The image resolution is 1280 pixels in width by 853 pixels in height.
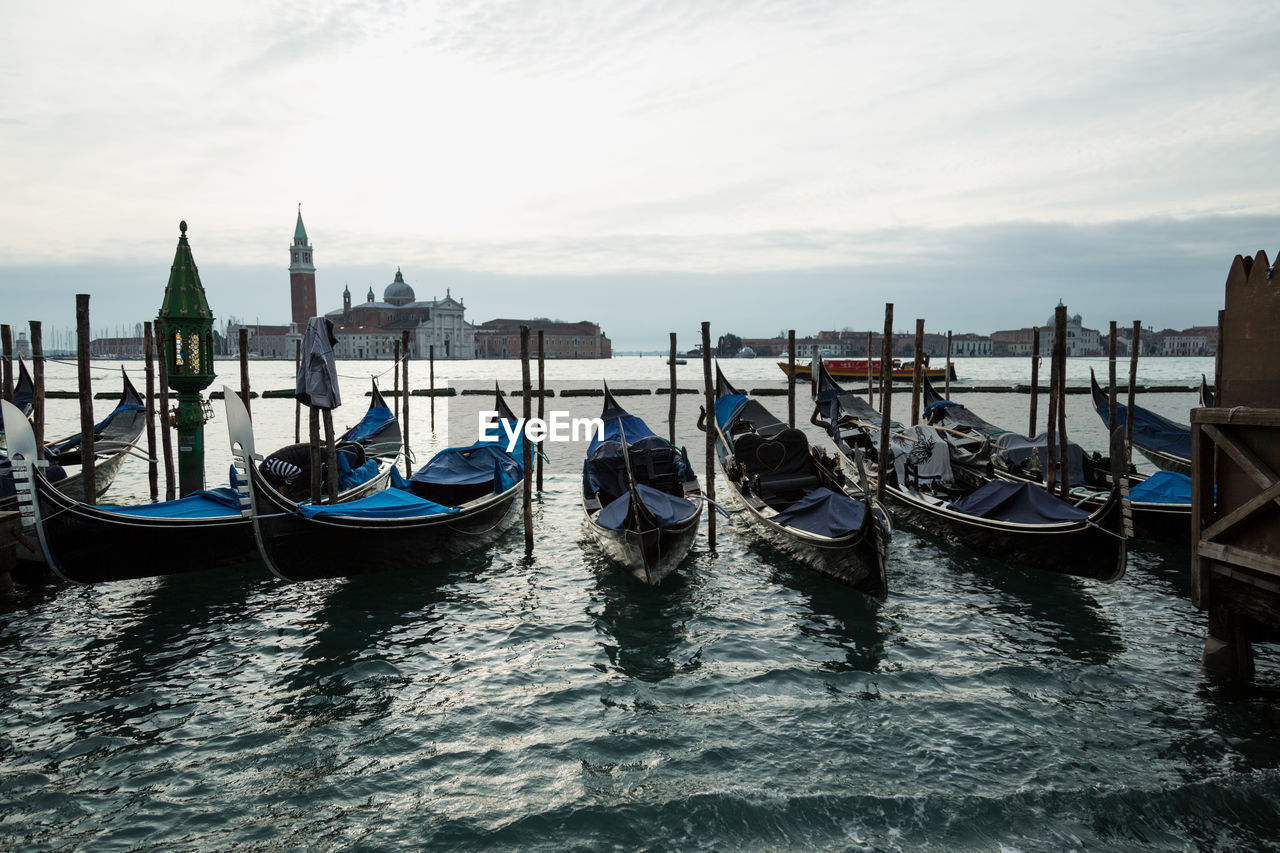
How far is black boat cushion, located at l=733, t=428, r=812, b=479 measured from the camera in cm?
942

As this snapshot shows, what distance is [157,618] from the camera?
253 inches

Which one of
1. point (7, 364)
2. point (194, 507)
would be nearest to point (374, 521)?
point (194, 507)

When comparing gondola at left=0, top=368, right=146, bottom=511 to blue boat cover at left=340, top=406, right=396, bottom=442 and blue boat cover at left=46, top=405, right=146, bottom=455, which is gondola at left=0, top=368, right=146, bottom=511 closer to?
blue boat cover at left=46, top=405, right=146, bottom=455

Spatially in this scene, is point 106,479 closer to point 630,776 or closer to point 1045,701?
point 630,776

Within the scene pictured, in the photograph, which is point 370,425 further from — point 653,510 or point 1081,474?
point 1081,474

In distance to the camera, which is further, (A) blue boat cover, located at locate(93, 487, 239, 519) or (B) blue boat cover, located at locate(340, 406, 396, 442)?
(B) blue boat cover, located at locate(340, 406, 396, 442)

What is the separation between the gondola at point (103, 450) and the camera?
9.22 meters

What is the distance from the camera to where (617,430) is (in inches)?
417

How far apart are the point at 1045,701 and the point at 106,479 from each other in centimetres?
1270

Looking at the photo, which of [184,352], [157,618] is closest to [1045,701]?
[157,618]

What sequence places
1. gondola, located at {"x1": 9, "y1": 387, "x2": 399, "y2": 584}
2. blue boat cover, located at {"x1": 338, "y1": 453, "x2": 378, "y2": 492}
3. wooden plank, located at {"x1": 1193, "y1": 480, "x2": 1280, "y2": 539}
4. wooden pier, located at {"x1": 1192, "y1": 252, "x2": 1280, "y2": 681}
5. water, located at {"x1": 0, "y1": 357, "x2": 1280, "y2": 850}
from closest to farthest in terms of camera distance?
water, located at {"x1": 0, "y1": 357, "x2": 1280, "y2": 850} < wooden plank, located at {"x1": 1193, "y1": 480, "x2": 1280, "y2": 539} < wooden pier, located at {"x1": 1192, "y1": 252, "x2": 1280, "y2": 681} < gondola, located at {"x1": 9, "y1": 387, "x2": 399, "y2": 584} < blue boat cover, located at {"x1": 338, "y1": 453, "x2": 378, "y2": 492}

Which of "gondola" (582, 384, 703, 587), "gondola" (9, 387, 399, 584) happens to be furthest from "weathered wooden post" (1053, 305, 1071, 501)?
"gondola" (9, 387, 399, 584)

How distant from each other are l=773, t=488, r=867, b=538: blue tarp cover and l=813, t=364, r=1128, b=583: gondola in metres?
1.43

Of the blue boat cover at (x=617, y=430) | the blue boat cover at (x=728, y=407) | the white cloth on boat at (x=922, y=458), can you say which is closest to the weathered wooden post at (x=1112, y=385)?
the white cloth on boat at (x=922, y=458)
